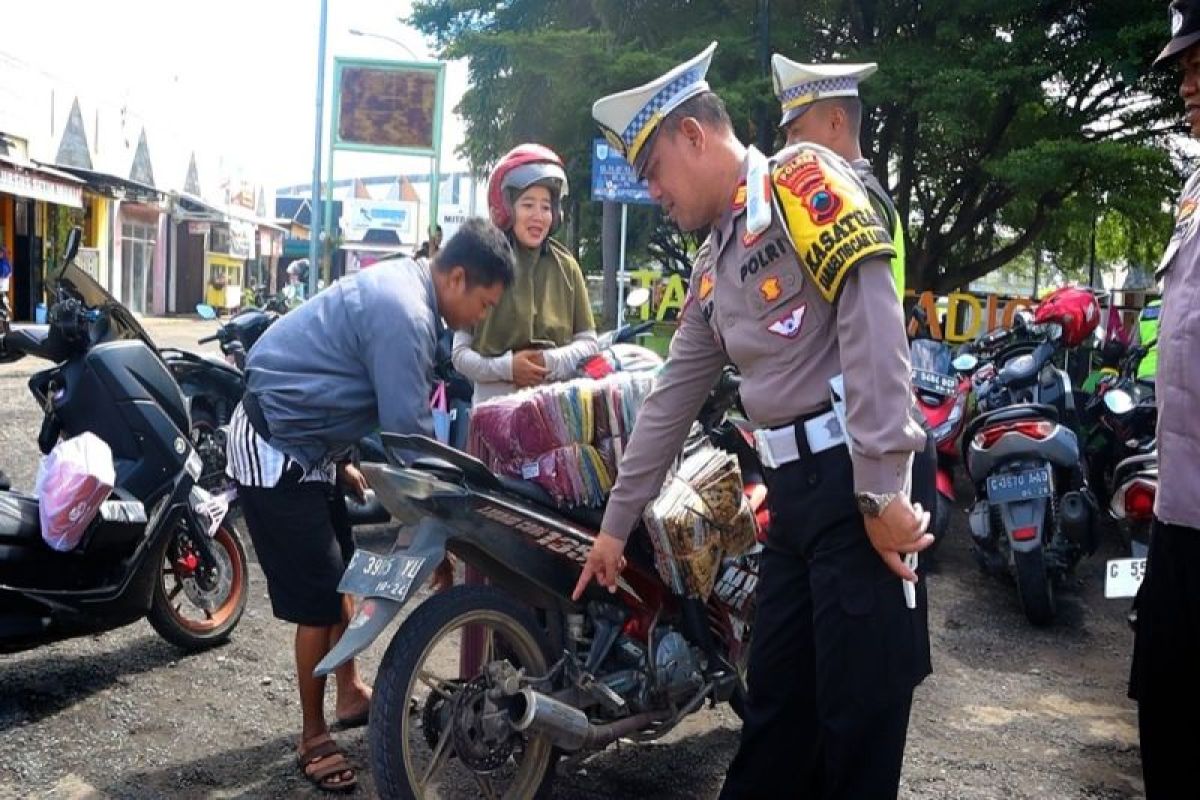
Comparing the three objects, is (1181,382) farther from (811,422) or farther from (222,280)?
(222,280)

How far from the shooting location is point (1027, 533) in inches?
191

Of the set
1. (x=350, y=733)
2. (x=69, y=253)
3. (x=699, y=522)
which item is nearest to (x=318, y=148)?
(x=69, y=253)

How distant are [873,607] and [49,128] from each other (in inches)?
992

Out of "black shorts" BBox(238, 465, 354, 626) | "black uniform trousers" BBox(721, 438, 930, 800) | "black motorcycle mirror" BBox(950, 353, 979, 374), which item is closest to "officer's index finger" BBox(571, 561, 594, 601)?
"black uniform trousers" BBox(721, 438, 930, 800)

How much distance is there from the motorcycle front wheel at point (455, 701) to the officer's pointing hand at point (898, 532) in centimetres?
106

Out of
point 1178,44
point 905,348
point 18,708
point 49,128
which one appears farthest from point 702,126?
point 49,128

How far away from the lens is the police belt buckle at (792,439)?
86.0 inches

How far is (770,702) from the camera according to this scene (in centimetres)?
243

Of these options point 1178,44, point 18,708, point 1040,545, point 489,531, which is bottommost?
point 18,708

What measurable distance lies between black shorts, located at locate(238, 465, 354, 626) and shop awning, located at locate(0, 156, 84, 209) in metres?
17.4

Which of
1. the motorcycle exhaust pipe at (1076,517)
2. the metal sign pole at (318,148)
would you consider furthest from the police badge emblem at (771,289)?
the metal sign pole at (318,148)

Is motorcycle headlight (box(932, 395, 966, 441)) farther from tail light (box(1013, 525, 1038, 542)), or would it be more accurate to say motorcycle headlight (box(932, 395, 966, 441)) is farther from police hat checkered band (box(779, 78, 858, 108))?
police hat checkered band (box(779, 78, 858, 108))

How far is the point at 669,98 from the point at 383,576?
1316mm

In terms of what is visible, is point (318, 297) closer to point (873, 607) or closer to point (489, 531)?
point (489, 531)
